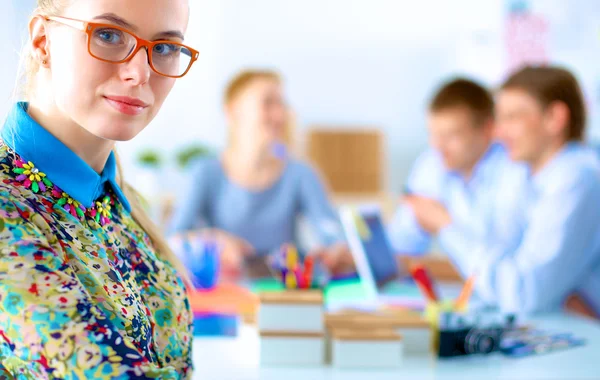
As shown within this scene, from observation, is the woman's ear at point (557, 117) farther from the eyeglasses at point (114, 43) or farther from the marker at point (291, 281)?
the eyeglasses at point (114, 43)

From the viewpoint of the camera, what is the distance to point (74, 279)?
72 centimetres

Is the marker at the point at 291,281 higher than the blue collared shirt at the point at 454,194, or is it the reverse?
the blue collared shirt at the point at 454,194

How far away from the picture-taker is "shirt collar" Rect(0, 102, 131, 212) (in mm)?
832

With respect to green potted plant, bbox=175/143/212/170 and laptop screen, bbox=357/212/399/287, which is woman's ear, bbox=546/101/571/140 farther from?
green potted plant, bbox=175/143/212/170

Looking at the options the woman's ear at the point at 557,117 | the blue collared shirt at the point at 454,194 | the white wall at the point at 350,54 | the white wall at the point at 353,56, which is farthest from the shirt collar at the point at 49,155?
the white wall at the point at 350,54

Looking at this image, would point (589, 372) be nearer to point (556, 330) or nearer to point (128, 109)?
point (556, 330)

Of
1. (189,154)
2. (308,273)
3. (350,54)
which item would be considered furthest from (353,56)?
(308,273)

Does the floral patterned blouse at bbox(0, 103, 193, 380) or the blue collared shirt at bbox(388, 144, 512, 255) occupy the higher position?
the blue collared shirt at bbox(388, 144, 512, 255)

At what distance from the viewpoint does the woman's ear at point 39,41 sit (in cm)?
83

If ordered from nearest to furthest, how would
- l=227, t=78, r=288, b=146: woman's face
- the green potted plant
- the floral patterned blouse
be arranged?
1. the floral patterned blouse
2. l=227, t=78, r=288, b=146: woman's face
3. the green potted plant

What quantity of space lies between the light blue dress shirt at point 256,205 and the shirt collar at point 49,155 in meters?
1.82

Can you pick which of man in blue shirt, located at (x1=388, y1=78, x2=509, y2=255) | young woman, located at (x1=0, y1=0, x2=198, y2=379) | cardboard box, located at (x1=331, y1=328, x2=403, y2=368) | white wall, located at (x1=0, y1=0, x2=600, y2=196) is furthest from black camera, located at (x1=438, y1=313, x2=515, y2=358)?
white wall, located at (x1=0, y1=0, x2=600, y2=196)

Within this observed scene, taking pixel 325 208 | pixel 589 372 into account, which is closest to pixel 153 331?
pixel 589 372

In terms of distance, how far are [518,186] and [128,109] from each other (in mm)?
1770
